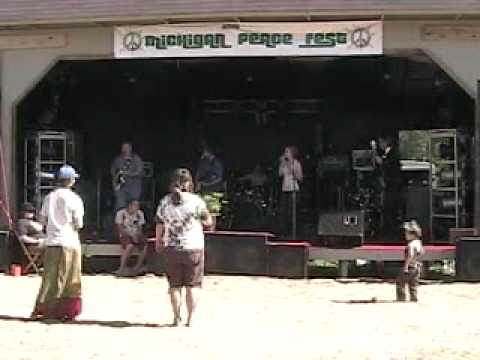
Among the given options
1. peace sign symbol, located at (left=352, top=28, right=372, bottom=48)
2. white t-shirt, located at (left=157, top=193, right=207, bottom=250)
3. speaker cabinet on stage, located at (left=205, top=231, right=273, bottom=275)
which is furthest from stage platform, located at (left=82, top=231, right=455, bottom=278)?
white t-shirt, located at (left=157, top=193, right=207, bottom=250)

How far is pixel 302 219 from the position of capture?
19.4 m

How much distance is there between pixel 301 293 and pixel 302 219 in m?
6.20

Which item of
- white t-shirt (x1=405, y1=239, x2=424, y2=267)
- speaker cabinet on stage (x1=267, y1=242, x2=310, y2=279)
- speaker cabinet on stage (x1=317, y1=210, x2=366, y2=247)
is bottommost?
speaker cabinet on stage (x1=267, y1=242, x2=310, y2=279)

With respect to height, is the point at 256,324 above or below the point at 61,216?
below

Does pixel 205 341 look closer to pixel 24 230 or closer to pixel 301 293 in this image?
pixel 301 293

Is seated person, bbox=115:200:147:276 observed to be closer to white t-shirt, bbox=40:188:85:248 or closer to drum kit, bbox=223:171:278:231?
drum kit, bbox=223:171:278:231

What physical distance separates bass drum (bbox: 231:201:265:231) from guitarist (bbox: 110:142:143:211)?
6.79ft

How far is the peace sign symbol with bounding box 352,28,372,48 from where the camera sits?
15.0 m

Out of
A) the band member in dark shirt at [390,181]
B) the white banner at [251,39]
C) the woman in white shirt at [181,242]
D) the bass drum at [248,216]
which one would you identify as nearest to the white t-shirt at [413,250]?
the woman in white shirt at [181,242]

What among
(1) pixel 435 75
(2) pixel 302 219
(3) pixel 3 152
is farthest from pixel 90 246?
(1) pixel 435 75

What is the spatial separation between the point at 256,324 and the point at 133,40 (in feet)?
21.0

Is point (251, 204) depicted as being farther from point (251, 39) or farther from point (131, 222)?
point (251, 39)

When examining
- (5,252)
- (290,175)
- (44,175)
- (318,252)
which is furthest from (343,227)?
(44,175)

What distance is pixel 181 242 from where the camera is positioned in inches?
401
